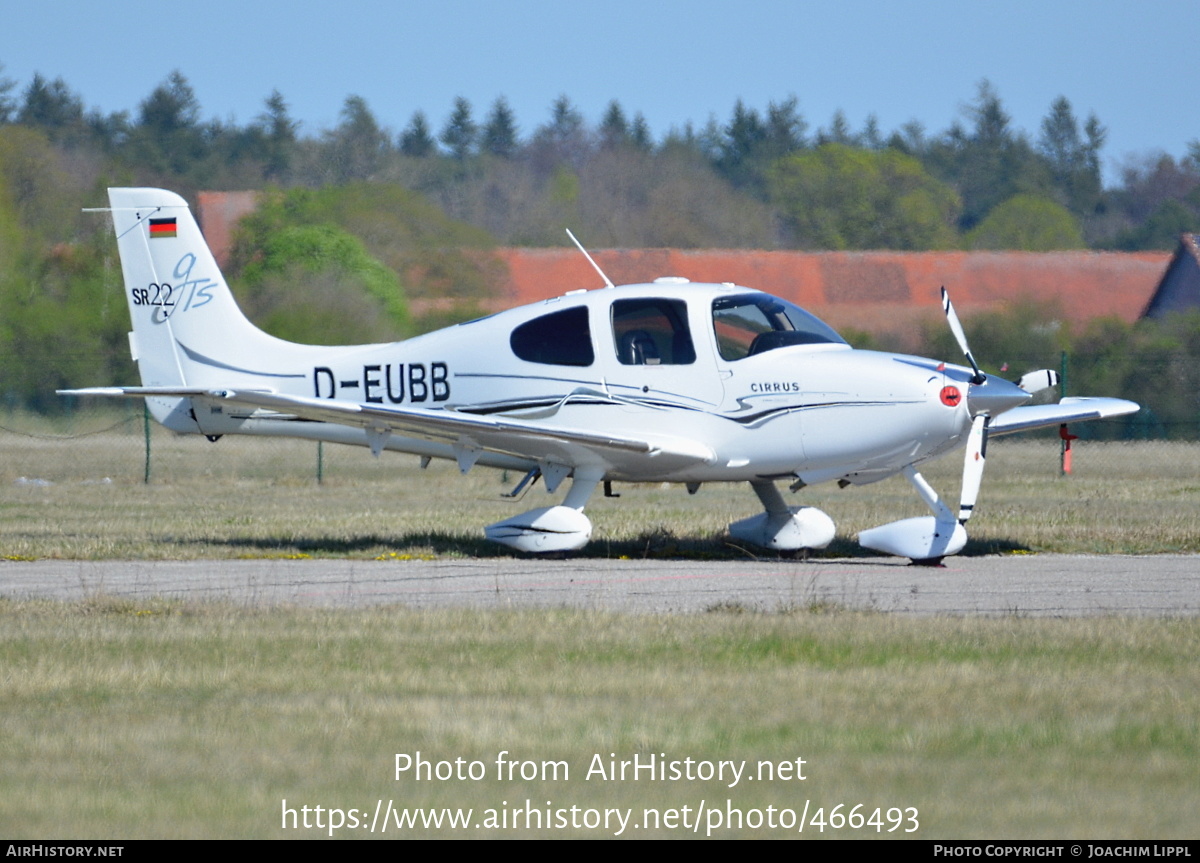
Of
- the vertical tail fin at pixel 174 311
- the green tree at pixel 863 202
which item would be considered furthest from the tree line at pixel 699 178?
the vertical tail fin at pixel 174 311

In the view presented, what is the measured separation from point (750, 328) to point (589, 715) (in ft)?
22.3

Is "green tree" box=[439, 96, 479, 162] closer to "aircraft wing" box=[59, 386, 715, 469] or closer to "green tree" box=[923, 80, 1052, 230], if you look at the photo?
"green tree" box=[923, 80, 1052, 230]

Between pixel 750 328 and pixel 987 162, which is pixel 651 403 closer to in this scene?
pixel 750 328

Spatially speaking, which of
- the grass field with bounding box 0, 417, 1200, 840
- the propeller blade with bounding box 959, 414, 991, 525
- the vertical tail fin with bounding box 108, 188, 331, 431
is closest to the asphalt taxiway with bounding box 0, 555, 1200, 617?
the propeller blade with bounding box 959, 414, 991, 525

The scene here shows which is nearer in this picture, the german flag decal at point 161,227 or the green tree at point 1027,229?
the german flag decal at point 161,227

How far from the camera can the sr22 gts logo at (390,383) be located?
13.4 m

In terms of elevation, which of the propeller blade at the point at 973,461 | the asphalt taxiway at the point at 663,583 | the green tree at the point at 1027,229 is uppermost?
the green tree at the point at 1027,229

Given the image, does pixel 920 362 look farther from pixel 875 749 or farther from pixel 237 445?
pixel 237 445

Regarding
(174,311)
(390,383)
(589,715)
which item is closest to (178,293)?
(174,311)

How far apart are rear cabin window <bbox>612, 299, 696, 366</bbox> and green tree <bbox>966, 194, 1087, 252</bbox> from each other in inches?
953

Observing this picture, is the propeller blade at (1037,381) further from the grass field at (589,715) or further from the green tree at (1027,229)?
the green tree at (1027,229)

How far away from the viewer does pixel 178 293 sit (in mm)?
Result: 14320

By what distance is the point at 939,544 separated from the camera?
1183cm

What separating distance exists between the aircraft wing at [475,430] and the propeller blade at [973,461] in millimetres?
Answer: 2126
